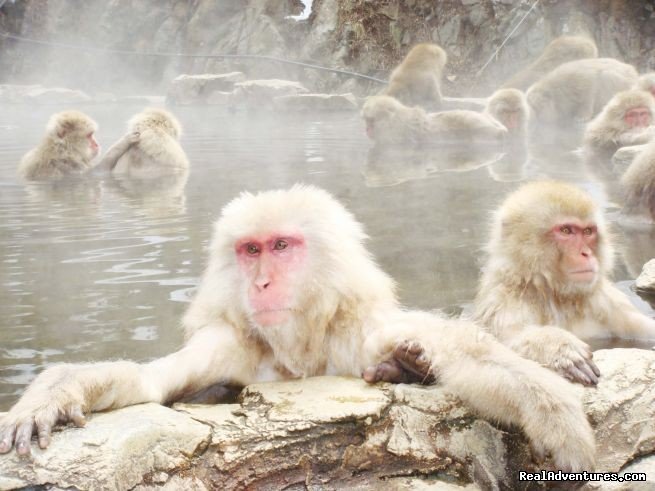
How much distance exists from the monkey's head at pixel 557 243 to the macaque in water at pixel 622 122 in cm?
611

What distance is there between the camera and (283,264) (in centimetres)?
311

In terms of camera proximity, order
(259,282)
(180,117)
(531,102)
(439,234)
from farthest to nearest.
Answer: (180,117), (531,102), (439,234), (259,282)

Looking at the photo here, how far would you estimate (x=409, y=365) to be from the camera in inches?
119

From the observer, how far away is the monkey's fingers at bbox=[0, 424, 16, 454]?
8.04 ft

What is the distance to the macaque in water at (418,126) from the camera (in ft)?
39.7

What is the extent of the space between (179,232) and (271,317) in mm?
3467

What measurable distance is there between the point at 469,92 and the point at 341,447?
17358 millimetres

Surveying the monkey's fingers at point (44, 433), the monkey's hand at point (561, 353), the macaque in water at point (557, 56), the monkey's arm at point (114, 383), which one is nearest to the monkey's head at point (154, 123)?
the monkey's arm at point (114, 383)

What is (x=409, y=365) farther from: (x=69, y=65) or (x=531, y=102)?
(x=69, y=65)

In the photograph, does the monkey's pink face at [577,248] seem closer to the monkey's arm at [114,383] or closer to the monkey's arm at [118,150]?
the monkey's arm at [114,383]

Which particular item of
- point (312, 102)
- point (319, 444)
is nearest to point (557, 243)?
point (319, 444)

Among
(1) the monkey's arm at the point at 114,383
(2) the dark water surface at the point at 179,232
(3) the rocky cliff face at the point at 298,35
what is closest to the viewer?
(1) the monkey's arm at the point at 114,383

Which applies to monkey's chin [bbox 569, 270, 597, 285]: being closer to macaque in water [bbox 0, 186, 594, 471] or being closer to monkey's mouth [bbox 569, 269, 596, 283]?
monkey's mouth [bbox 569, 269, 596, 283]

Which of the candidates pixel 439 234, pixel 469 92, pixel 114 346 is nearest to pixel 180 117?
pixel 469 92
